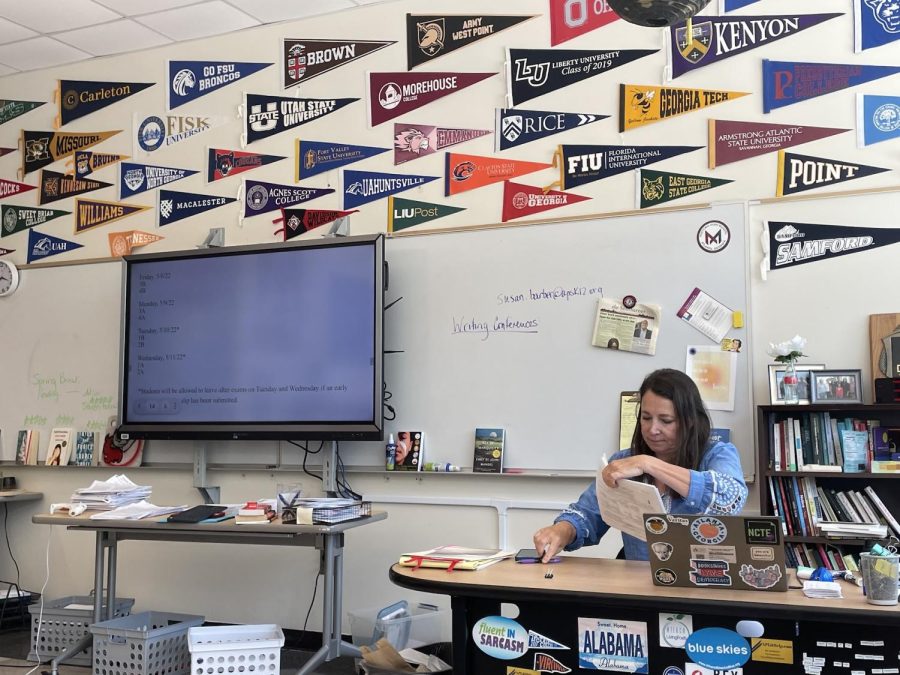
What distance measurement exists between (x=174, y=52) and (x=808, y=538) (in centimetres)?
416

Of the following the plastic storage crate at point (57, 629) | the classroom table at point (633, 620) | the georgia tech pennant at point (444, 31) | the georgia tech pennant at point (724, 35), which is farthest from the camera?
the georgia tech pennant at point (444, 31)

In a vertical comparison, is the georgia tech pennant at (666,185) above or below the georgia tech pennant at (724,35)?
below

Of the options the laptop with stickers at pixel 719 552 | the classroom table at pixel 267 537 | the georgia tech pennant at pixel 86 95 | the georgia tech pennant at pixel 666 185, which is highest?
the georgia tech pennant at pixel 86 95

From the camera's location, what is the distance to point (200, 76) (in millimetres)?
5066

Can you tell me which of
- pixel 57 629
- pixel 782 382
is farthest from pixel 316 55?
pixel 57 629

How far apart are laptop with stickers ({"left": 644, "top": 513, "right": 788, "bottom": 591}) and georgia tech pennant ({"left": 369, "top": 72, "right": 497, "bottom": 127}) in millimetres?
2868

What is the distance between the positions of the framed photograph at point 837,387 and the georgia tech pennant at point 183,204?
121 inches

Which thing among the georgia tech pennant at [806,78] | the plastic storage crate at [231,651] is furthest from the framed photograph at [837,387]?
the plastic storage crate at [231,651]

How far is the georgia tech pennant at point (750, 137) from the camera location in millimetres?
3777

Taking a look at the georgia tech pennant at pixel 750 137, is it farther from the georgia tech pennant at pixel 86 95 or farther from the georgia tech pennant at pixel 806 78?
the georgia tech pennant at pixel 86 95

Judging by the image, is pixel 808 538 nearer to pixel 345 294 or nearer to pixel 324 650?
pixel 324 650

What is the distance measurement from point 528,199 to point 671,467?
208 centimetres

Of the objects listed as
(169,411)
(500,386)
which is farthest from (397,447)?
(169,411)

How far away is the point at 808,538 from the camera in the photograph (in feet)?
11.1
